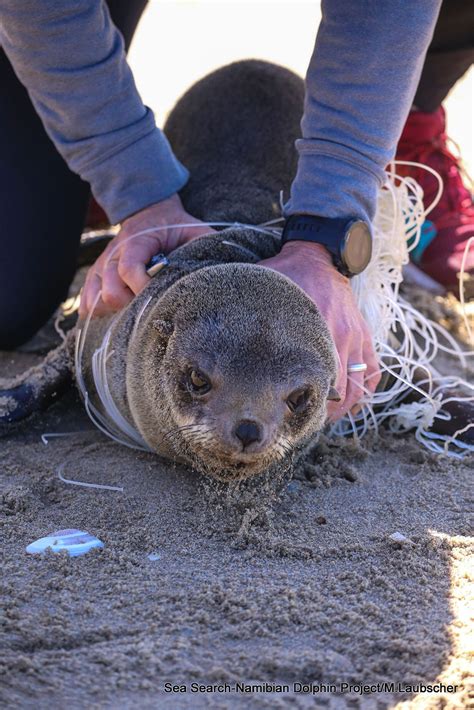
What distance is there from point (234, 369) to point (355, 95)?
4.07ft

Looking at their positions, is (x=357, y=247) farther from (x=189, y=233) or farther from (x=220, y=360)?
(x=220, y=360)

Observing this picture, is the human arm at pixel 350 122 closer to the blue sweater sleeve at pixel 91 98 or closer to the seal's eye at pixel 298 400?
the seal's eye at pixel 298 400

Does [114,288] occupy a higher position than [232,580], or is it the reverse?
[114,288]

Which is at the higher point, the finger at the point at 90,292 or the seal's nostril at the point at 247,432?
the seal's nostril at the point at 247,432

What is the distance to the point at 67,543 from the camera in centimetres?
256

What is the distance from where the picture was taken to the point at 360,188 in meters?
3.20

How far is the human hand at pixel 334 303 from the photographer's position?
9.85ft

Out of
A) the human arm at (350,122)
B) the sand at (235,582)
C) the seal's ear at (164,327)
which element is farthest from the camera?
the human arm at (350,122)

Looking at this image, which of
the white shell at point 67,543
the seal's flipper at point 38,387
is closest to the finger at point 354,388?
the white shell at point 67,543

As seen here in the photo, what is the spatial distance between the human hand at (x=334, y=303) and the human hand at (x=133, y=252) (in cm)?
47

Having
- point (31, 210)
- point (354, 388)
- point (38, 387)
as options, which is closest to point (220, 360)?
point (354, 388)

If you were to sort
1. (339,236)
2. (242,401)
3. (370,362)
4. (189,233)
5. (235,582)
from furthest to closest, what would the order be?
(189,233) → (370,362) → (339,236) → (242,401) → (235,582)

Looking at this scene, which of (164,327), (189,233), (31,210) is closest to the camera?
(164,327)

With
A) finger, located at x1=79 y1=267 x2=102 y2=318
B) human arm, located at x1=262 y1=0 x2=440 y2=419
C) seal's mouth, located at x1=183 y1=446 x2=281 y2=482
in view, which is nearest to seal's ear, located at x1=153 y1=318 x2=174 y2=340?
seal's mouth, located at x1=183 y1=446 x2=281 y2=482
